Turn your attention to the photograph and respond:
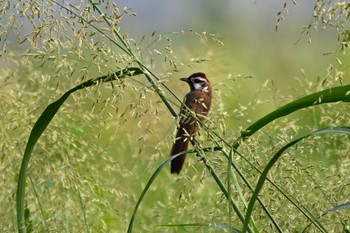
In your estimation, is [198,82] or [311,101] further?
[198,82]

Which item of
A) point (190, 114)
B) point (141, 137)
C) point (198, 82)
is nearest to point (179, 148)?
point (141, 137)

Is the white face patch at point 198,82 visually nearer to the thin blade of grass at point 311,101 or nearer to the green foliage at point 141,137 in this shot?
the green foliage at point 141,137

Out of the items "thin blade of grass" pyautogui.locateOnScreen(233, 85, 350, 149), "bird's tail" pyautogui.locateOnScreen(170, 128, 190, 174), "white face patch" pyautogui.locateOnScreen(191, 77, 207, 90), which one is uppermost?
"white face patch" pyautogui.locateOnScreen(191, 77, 207, 90)

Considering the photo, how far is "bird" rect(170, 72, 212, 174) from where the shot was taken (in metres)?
2.44

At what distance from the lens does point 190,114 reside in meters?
A: 2.32

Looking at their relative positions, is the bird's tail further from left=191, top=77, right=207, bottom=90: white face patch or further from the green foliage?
left=191, top=77, right=207, bottom=90: white face patch

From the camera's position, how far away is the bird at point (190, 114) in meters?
2.44

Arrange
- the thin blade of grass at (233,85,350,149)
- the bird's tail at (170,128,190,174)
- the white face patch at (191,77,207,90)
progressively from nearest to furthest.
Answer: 1. the thin blade of grass at (233,85,350,149)
2. the bird's tail at (170,128,190,174)
3. the white face patch at (191,77,207,90)

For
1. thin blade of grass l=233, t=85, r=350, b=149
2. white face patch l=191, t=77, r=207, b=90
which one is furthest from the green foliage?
white face patch l=191, t=77, r=207, b=90

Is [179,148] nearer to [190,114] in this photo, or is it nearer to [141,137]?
[141,137]

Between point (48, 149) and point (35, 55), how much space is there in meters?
0.66

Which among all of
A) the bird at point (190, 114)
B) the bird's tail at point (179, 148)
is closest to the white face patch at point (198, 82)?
the bird at point (190, 114)

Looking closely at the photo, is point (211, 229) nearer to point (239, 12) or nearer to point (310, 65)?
point (310, 65)

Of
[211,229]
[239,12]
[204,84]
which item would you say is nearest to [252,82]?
[239,12]
